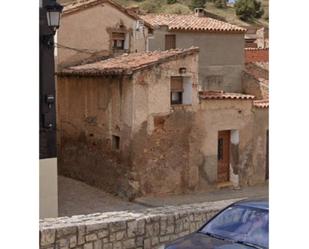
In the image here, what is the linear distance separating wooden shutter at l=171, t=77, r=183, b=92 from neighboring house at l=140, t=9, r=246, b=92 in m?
4.55

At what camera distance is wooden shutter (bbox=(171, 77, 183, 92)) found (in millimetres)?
13461

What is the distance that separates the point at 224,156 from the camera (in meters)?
14.8

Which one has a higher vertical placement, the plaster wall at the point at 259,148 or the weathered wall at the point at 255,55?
the weathered wall at the point at 255,55

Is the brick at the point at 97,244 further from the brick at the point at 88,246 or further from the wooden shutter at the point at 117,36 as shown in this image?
the wooden shutter at the point at 117,36

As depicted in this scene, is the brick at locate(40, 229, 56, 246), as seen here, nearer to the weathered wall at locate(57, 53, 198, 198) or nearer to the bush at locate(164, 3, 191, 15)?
the weathered wall at locate(57, 53, 198, 198)

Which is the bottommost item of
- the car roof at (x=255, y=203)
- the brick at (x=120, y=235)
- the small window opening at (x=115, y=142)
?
the brick at (x=120, y=235)

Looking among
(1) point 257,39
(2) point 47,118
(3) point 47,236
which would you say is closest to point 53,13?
(2) point 47,118

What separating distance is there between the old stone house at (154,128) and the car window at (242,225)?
279 inches

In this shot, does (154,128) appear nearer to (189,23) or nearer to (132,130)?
(132,130)

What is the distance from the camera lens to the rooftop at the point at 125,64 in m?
12.7


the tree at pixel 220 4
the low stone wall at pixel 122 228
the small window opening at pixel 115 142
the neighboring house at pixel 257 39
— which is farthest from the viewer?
the tree at pixel 220 4

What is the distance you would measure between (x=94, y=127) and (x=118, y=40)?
127 inches

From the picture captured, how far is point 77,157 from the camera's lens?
14602 mm

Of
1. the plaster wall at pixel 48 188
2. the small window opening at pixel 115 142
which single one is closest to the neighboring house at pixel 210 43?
the small window opening at pixel 115 142
